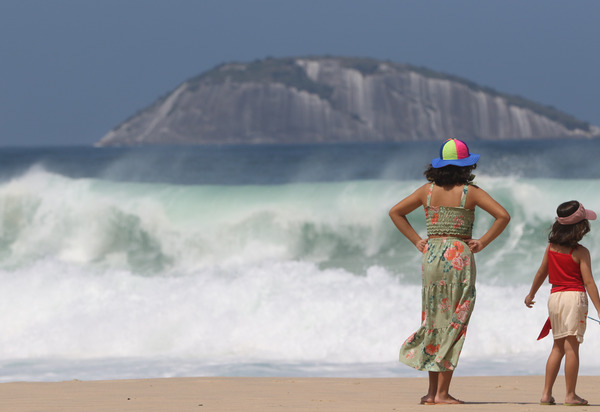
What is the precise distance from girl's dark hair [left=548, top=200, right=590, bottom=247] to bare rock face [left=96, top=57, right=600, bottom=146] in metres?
147

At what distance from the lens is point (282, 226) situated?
15.9 meters

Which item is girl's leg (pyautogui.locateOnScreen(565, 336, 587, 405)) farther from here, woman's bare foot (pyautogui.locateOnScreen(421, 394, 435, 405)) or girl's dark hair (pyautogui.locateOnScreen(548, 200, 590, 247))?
woman's bare foot (pyautogui.locateOnScreen(421, 394, 435, 405))

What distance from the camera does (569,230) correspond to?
4.92m

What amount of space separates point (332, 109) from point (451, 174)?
153635mm

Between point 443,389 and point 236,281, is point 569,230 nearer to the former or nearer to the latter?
point 443,389

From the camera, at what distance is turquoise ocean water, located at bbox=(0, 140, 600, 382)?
8.98 meters

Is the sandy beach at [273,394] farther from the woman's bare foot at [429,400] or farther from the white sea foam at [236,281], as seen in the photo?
the white sea foam at [236,281]

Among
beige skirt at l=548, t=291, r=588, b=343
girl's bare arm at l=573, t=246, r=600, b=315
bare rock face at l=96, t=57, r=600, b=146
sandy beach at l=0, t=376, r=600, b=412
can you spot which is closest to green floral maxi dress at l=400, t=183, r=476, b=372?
sandy beach at l=0, t=376, r=600, b=412

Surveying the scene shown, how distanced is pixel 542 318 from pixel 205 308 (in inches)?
141

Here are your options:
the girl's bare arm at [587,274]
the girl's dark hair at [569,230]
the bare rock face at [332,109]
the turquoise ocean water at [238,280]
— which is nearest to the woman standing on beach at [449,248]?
the girl's dark hair at [569,230]

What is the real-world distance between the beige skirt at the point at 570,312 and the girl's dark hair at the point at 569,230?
266 mm

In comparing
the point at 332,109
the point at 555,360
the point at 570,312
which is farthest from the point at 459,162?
the point at 332,109

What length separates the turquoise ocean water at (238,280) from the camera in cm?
898

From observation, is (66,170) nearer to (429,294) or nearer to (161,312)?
(161,312)
